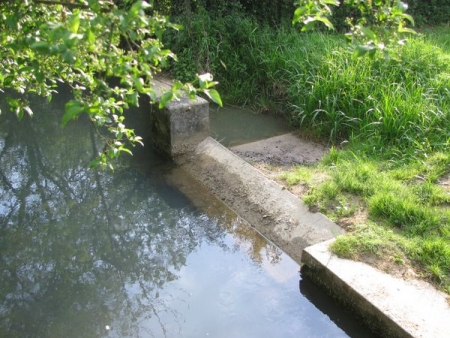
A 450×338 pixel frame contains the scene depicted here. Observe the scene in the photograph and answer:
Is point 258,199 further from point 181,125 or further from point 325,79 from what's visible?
point 325,79

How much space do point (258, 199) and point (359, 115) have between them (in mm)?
1737

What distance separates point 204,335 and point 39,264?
1.52 m

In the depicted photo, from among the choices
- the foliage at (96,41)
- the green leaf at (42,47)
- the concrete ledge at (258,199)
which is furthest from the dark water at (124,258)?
the green leaf at (42,47)

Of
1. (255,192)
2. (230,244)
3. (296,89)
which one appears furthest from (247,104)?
(230,244)

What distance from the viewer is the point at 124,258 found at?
4.33 meters

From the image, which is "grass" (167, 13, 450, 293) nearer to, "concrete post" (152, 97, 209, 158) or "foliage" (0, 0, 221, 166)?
"concrete post" (152, 97, 209, 158)

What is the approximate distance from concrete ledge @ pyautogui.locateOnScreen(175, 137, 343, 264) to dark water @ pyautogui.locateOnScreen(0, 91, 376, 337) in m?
0.10

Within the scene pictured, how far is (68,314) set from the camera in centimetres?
370

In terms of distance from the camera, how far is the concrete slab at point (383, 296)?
10.2 feet

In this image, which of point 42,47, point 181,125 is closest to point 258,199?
point 181,125

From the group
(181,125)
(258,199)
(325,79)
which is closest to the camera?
(258,199)

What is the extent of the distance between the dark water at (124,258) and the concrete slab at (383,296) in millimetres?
186

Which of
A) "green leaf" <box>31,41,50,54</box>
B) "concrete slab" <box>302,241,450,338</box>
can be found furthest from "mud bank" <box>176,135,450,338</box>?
"green leaf" <box>31,41,50,54</box>

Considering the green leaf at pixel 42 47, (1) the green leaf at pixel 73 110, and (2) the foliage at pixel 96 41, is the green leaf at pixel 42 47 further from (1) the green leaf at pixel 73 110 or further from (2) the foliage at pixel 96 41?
(1) the green leaf at pixel 73 110
